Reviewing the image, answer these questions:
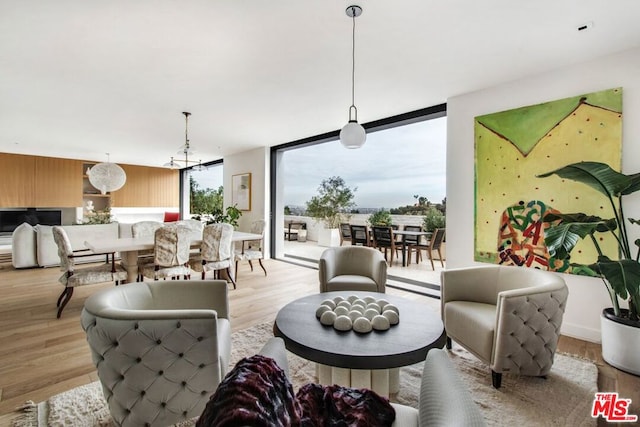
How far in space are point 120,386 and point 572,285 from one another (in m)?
3.58

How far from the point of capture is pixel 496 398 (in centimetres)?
185

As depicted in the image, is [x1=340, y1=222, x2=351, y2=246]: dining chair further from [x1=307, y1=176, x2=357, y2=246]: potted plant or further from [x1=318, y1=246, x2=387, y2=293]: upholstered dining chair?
[x1=318, y1=246, x2=387, y2=293]: upholstered dining chair

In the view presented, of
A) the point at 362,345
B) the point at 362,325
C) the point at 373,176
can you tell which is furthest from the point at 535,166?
the point at 373,176

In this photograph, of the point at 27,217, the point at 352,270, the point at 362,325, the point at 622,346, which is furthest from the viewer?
the point at 27,217

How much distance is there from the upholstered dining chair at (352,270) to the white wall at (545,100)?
1170mm

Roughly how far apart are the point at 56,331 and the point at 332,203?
7014mm

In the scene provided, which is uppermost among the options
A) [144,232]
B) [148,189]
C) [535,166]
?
[148,189]

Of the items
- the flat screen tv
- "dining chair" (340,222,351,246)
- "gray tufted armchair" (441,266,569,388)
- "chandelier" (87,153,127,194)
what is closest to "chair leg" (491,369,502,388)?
"gray tufted armchair" (441,266,569,388)

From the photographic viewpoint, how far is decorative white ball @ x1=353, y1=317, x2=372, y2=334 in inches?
65.4

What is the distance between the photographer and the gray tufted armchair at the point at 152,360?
1.31 metres

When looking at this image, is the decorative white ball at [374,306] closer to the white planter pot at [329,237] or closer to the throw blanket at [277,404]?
the throw blanket at [277,404]

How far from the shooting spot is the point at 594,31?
227 cm

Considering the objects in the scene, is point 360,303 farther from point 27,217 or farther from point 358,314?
point 27,217

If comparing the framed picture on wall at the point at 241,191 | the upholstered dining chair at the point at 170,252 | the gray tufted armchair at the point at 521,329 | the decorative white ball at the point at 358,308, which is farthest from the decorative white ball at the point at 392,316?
the framed picture on wall at the point at 241,191
